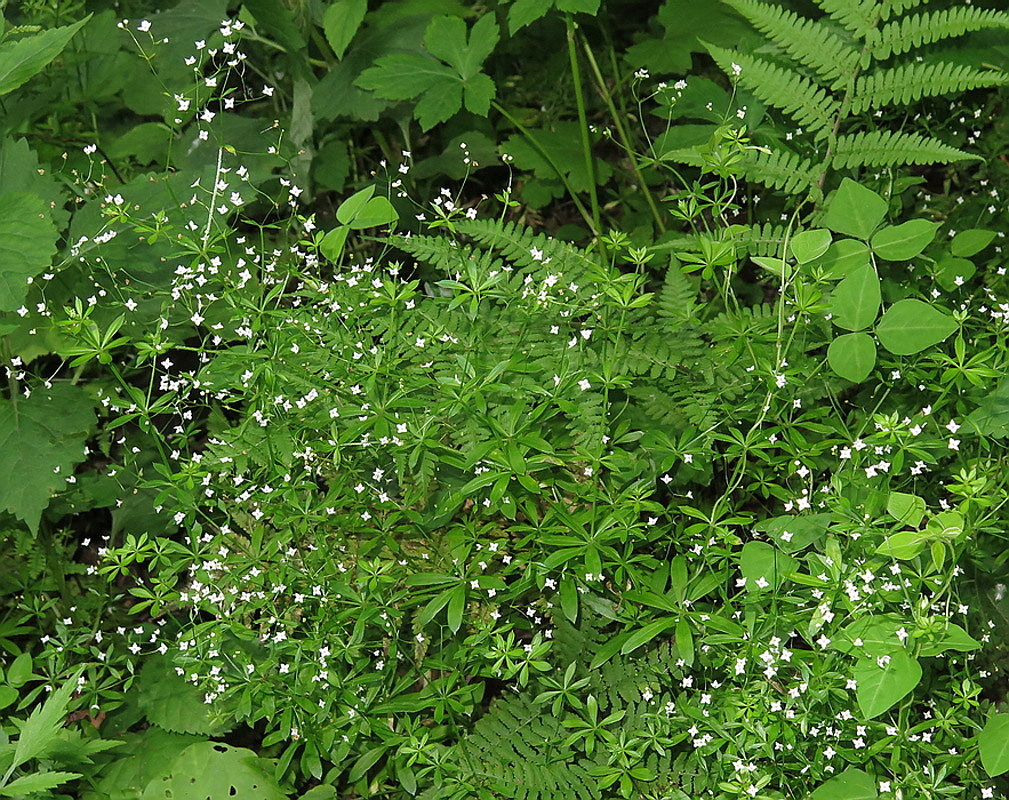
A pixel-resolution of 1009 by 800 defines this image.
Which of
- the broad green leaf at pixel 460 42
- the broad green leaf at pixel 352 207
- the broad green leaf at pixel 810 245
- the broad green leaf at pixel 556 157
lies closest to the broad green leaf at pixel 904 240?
the broad green leaf at pixel 810 245

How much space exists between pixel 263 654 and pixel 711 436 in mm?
1414

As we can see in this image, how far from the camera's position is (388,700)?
8.18 feet

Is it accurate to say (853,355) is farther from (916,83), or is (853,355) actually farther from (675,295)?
(916,83)

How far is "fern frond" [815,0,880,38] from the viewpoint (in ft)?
9.89

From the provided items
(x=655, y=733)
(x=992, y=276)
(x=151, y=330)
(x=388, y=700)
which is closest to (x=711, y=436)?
(x=655, y=733)

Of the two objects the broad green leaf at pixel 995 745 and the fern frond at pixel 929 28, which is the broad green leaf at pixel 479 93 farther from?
the broad green leaf at pixel 995 745

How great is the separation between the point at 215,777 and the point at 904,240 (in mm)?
2411

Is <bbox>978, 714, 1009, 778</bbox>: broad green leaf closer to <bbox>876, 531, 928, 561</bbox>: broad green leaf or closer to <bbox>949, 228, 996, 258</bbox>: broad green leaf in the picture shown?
<bbox>876, 531, 928, 561</bbox>: broad green leaf

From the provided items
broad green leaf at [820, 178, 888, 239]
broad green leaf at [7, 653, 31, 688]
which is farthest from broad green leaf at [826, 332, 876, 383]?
broad green leaf at [7, 653, 31, 688]

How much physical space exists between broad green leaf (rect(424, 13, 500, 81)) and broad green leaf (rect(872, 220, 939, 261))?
5.12 ft

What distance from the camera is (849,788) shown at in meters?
2.16

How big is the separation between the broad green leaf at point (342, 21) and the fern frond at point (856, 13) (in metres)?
1.59

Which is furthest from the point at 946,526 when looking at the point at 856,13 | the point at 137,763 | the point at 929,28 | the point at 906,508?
the point at 137,763

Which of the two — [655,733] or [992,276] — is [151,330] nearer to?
[655,733]
